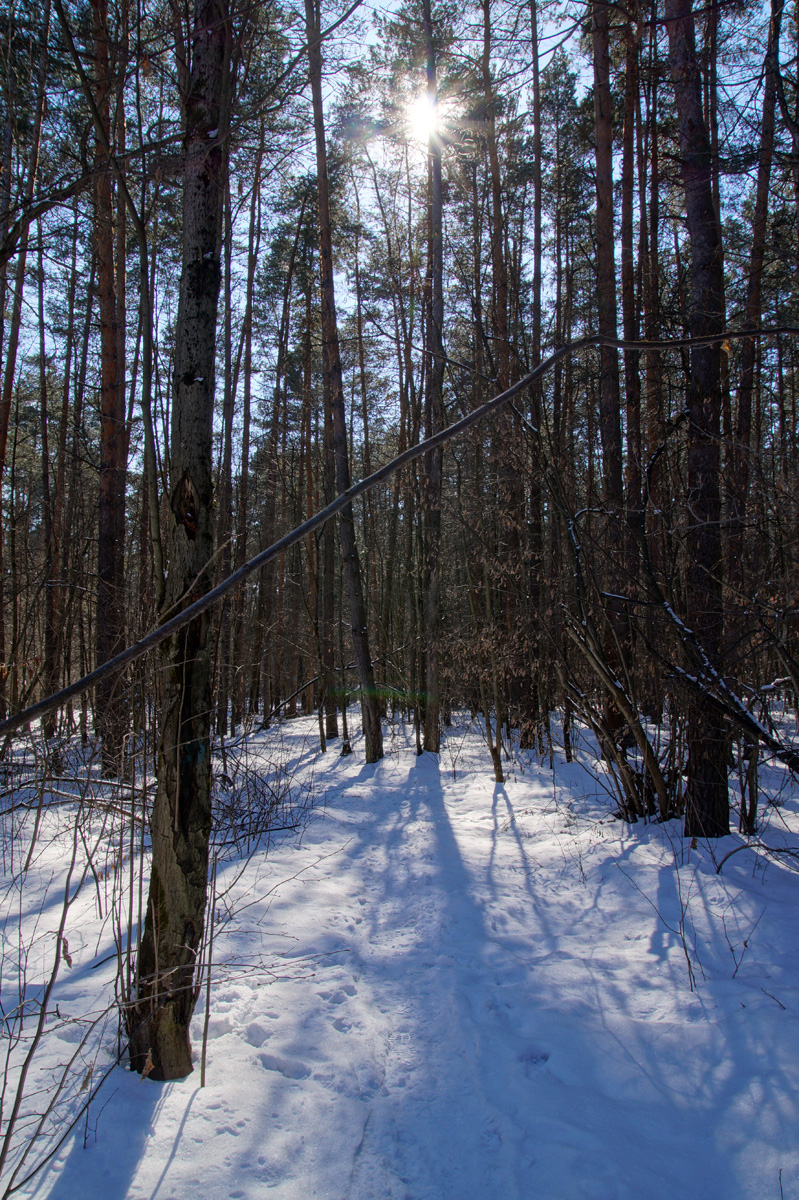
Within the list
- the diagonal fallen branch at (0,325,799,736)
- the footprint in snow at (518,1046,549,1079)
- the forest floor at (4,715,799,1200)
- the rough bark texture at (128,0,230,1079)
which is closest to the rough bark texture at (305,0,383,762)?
the forest floor at (4,715,799,1200)

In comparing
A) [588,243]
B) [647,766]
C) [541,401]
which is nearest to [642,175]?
[588,243]

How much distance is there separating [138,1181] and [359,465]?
1525 cm

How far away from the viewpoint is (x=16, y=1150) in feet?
5.39

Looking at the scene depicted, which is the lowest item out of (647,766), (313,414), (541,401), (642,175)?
(647,766)

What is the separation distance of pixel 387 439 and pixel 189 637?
1423 cm

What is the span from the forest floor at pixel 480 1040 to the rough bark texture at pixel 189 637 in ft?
1.08

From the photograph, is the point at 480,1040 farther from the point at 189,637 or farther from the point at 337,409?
the point at 337,409

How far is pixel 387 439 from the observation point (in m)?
15.4

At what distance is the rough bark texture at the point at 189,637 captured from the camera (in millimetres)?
1803

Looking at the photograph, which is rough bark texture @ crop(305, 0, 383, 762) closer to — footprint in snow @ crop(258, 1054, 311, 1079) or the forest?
the forest

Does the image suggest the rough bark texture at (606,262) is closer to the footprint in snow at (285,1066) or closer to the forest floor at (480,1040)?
the forest floor at (480,1040)

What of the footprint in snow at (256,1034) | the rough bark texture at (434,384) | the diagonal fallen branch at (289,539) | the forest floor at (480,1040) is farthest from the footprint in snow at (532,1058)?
the rough bark texture at (434,384)

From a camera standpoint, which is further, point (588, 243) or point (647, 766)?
point (588, 243)

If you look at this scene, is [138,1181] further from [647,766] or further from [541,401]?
[541,401]
